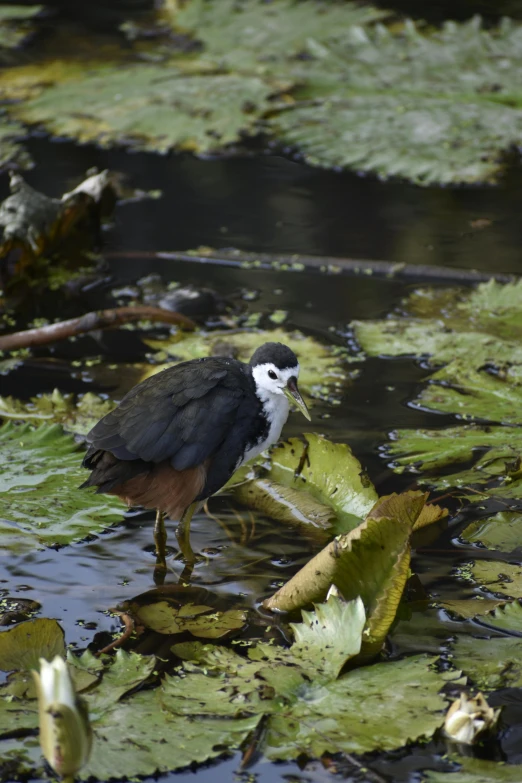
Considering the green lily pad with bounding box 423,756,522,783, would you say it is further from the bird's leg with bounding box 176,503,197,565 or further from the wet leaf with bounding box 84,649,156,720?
the bird's leg with bounding box 176,503,197,565

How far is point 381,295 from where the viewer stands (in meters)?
5.23

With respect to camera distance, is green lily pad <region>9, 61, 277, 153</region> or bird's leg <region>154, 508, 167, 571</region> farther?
green lily pad <region>9, 61, 277, 153</region>

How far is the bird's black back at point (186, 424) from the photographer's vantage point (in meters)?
3.12

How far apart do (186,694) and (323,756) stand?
0.37 m

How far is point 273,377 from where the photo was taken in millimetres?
3387

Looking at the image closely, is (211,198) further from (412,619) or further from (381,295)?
(412,619)

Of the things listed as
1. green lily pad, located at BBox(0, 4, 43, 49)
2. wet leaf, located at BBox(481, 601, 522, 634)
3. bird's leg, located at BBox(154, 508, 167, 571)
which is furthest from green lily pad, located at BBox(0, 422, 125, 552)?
green lily pad, located at BBox(0, 4, 43, 49)

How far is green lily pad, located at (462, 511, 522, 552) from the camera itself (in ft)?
10.6

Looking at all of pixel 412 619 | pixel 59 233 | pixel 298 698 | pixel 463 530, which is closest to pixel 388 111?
pixel 59 233

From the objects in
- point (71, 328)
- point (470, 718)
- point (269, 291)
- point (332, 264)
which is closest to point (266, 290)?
point (269, 291)

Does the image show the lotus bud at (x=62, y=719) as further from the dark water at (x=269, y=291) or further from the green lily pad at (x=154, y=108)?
the green lily pad at (x=154, y=108)

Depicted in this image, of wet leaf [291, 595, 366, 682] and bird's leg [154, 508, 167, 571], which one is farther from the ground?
wet leaf [291, 595, 366, 682]

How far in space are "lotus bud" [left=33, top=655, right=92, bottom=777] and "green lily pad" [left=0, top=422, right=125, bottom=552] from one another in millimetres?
1385

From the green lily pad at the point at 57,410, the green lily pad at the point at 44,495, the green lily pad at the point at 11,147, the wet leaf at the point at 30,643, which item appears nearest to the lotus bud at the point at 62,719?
the wet leaf at the point at 30,643
